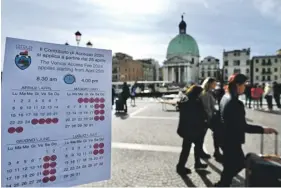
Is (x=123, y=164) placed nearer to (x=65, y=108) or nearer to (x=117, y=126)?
(x=65, y=108)

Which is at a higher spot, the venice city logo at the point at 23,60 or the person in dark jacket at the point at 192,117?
the venice city logo at the point at 23,60

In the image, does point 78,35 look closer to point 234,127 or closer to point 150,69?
point 234,127

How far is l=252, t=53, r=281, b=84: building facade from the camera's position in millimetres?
92688

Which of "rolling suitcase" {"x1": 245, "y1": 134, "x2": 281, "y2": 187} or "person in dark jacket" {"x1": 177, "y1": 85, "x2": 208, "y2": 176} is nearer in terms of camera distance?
"rolling suitcase" {"x1": 245, "y1": 134, "x2": 281, "y2": 187}

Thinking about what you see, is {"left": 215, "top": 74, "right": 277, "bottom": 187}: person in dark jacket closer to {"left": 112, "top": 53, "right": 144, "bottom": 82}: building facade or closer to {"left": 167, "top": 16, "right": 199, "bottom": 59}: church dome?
{"left": 112, "top": 53, "right": 144, "bottom": 82}: building facade

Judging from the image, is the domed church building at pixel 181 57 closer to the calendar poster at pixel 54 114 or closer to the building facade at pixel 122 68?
the building facade at pixel 122 68

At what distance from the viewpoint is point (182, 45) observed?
113m

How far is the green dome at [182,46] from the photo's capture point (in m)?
113

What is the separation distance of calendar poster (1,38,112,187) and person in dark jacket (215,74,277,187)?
6.30ft

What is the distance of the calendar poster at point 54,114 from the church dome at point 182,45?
4443 inches

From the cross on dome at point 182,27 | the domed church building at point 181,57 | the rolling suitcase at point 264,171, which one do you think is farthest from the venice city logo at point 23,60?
the cross on dome at point 182,27

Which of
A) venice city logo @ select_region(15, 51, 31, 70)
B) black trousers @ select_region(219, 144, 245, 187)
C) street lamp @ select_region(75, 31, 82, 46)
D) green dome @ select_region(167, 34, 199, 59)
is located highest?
green dome @ select_region(167, 34, 199, 59)

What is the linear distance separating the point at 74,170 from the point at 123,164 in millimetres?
3576

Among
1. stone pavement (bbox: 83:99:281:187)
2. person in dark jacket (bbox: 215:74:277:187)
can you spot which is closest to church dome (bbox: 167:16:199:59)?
stone pavement (bbox: 83:99:281:187)
